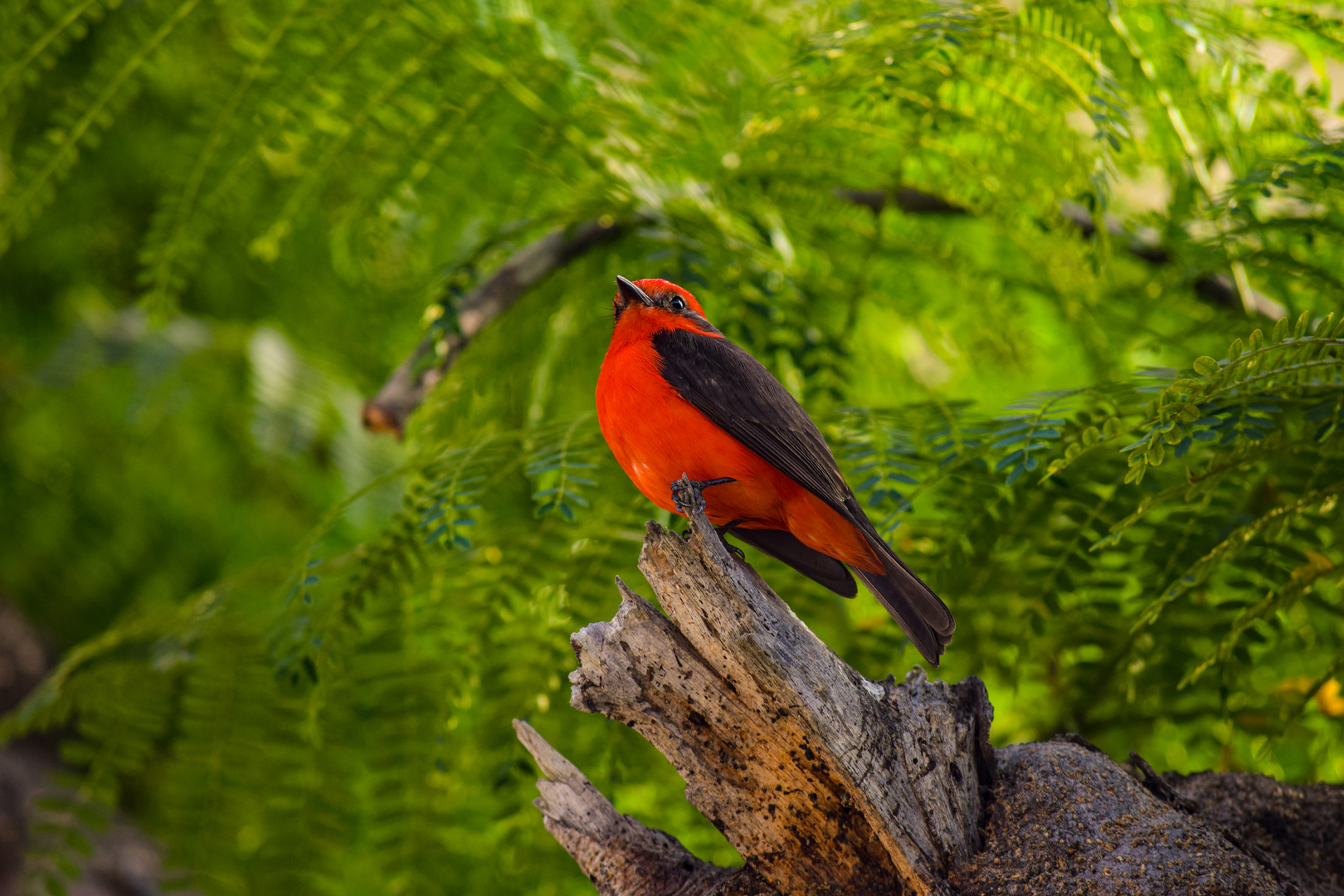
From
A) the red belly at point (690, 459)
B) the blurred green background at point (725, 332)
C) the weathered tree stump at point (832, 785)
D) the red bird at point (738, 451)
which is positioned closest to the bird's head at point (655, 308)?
the red bird at point (738, 451)

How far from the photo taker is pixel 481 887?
3.02m

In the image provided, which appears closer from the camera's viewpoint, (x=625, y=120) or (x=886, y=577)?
(x=886, y=577)

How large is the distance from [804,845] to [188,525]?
4050 mm

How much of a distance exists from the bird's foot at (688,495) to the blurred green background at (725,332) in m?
0.25

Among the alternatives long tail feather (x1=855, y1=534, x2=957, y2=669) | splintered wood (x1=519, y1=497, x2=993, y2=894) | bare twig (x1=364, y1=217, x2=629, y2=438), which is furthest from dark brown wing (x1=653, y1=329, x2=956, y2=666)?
bare twig (x1=364, y1=217, x2=629, y2=438)

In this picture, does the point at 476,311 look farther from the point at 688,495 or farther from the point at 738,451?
the point at 688,495

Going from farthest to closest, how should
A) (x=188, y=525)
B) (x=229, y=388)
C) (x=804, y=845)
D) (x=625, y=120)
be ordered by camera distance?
(x=188, y=525) → (x=229, y=388) → (x=625, y=120) → (x=804, y=845)

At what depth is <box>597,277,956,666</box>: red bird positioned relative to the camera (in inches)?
76.8

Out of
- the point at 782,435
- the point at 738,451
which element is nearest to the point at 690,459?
the point at 738,451

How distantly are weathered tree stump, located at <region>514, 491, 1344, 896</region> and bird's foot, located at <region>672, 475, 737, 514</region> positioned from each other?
13 centimetres

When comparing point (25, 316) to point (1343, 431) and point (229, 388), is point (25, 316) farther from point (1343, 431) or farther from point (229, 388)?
point (1343, 431)

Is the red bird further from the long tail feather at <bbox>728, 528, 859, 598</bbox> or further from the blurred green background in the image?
the blurred green background

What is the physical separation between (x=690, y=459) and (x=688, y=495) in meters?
0.22

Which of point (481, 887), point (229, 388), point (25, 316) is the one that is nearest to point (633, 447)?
point (481, 887)
